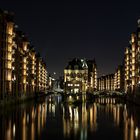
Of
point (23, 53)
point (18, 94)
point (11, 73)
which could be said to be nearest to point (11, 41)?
point (11, 73)

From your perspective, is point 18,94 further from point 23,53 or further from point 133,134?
point 133,134

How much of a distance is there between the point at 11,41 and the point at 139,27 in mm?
49113

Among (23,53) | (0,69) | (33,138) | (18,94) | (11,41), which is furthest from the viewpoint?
(23,53)

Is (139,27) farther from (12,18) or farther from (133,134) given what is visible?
(133,134)

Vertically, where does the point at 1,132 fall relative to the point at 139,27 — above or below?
below

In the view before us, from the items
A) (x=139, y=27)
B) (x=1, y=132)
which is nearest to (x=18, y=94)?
(x=139, y=27)

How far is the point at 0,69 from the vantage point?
97.6 meters

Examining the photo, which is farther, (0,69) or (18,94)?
(18,94)

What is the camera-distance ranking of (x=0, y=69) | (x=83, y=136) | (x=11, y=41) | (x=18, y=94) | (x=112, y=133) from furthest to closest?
1. (x=18, y=94)
2. (x=11, y=41)
3. (x=0, y=69)
4. (x=112, y=133)
5. (x=83, y=136)

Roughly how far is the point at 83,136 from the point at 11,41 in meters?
77.2

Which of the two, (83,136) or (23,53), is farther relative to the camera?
(23,53)

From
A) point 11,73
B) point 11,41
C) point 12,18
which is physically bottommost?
point 11,73

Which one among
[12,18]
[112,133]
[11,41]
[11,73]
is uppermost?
[12,18]

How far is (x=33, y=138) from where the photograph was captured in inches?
1339
